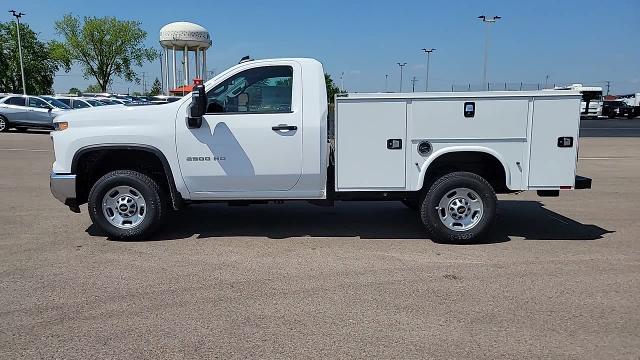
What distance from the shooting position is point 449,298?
4.33 metres

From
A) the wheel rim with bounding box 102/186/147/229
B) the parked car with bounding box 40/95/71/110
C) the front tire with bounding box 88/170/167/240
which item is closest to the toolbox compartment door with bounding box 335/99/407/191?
the front tire with bounding box 88/170/167/240

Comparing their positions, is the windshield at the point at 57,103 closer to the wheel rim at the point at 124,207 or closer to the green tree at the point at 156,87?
the wheel rim at the point at 124,207

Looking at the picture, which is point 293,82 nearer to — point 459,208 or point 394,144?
point 394,144

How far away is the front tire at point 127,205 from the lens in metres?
5.95

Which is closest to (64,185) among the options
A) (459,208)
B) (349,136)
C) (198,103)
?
(198,103)

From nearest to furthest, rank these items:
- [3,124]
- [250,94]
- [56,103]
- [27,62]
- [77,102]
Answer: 1. [250,94]
2. [3,124]
3. [56,103]
4. [77,102]
5. [27,62]

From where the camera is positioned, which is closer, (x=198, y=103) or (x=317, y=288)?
(x=317, y=288)

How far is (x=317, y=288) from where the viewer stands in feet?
14.9

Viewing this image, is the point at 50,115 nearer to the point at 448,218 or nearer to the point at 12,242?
the point at 12,242

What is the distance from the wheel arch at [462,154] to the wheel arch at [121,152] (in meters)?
2.92

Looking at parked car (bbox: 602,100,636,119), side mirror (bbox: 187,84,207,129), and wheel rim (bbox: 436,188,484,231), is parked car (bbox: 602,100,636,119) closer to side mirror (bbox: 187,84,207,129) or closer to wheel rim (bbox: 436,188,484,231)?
wheel rim (bbox: 436,188,484,231)

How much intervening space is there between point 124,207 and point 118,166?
0.59 m

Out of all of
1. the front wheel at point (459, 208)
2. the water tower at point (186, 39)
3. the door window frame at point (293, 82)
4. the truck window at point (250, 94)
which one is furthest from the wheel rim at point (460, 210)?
the water tower at point (186, 39)

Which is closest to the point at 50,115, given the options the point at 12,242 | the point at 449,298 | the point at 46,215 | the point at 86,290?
the point at 46,215
